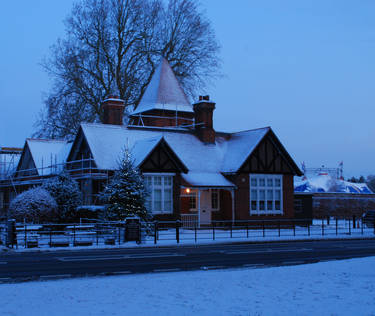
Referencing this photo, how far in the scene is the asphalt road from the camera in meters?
16.6

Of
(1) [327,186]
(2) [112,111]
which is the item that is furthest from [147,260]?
(1) [327,186]

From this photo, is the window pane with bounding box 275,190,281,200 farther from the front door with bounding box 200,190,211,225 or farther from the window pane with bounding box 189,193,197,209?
the window pane with bounding box 189,193,197,209

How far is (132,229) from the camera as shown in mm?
28109

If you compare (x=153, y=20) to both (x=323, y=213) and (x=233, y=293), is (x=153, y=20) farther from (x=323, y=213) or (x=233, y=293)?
(x=233, y=293)

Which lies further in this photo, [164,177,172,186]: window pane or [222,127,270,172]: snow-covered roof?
[222,127,270,172]: snow-covered roof

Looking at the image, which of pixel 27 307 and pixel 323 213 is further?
pixel 323 213

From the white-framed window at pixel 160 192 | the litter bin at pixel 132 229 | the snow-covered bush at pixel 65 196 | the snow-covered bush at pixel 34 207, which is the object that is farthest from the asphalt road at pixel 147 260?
the snow-covered bush at pixel 65 196

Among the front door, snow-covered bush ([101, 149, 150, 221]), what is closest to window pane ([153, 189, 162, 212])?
snow-covered bush ([101, 149, 150, 221])

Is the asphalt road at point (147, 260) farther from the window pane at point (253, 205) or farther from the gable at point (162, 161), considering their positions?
the window pane at point (253, 205)

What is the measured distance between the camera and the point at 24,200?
31.4 meters

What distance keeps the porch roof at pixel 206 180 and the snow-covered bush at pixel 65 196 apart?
281 inches

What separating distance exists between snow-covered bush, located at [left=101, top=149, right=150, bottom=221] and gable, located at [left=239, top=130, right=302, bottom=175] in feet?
33.9

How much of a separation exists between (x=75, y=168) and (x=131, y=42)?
58.3ft

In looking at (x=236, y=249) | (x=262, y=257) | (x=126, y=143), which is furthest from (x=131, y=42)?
(x=262, y=257)
